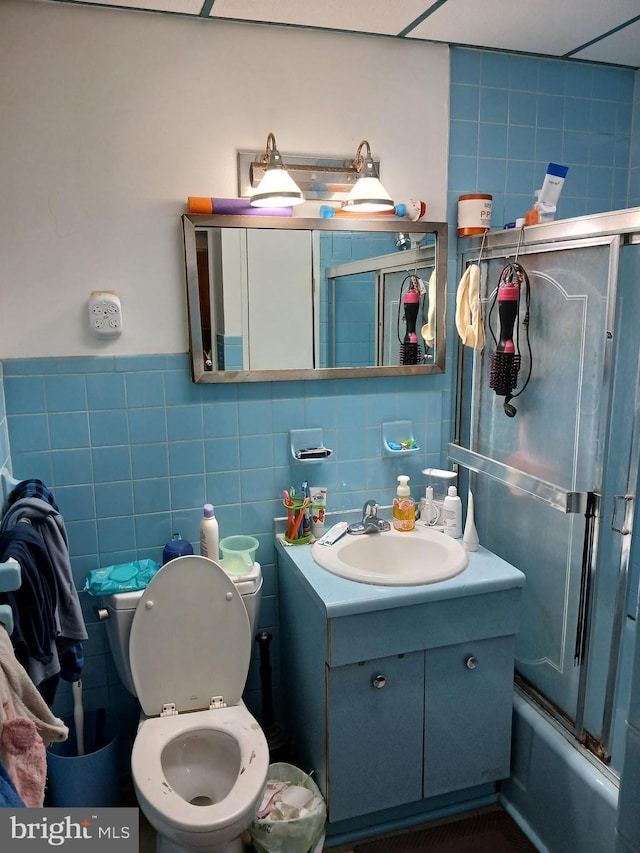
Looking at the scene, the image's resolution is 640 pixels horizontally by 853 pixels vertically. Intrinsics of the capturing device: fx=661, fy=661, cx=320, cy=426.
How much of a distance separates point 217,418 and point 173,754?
1.03 metres

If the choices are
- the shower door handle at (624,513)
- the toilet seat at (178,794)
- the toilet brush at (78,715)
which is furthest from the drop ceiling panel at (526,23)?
the toilet brush at (78,715)

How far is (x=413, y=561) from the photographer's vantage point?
226 centimetres

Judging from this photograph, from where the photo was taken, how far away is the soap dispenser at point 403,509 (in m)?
2.29

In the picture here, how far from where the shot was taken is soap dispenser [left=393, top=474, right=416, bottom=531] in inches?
90.0

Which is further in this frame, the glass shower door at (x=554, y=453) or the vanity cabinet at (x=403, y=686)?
the vanity cabinet at (x=403, y=686)

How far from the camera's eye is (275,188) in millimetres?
1918

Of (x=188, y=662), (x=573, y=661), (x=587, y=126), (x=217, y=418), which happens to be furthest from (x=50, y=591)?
(x=587, y=126)

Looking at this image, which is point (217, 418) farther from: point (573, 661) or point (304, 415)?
point (573, 661)

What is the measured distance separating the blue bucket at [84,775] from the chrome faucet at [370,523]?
1.02 m

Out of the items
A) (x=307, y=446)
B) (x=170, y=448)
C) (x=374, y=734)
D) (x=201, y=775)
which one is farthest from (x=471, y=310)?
(x=201, y=775)

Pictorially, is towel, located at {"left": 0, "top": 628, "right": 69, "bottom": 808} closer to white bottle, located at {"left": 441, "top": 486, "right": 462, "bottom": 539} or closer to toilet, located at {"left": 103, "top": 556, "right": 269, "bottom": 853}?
toilet, located at {"left": 103, "top": 556, "right": 269, "bottom": 853}

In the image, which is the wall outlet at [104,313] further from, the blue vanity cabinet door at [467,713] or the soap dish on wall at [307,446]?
the blue vanity cabinet door at [467,713]

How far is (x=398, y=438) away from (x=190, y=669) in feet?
3.44

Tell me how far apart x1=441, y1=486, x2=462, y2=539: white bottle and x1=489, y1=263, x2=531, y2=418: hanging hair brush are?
0.41m
